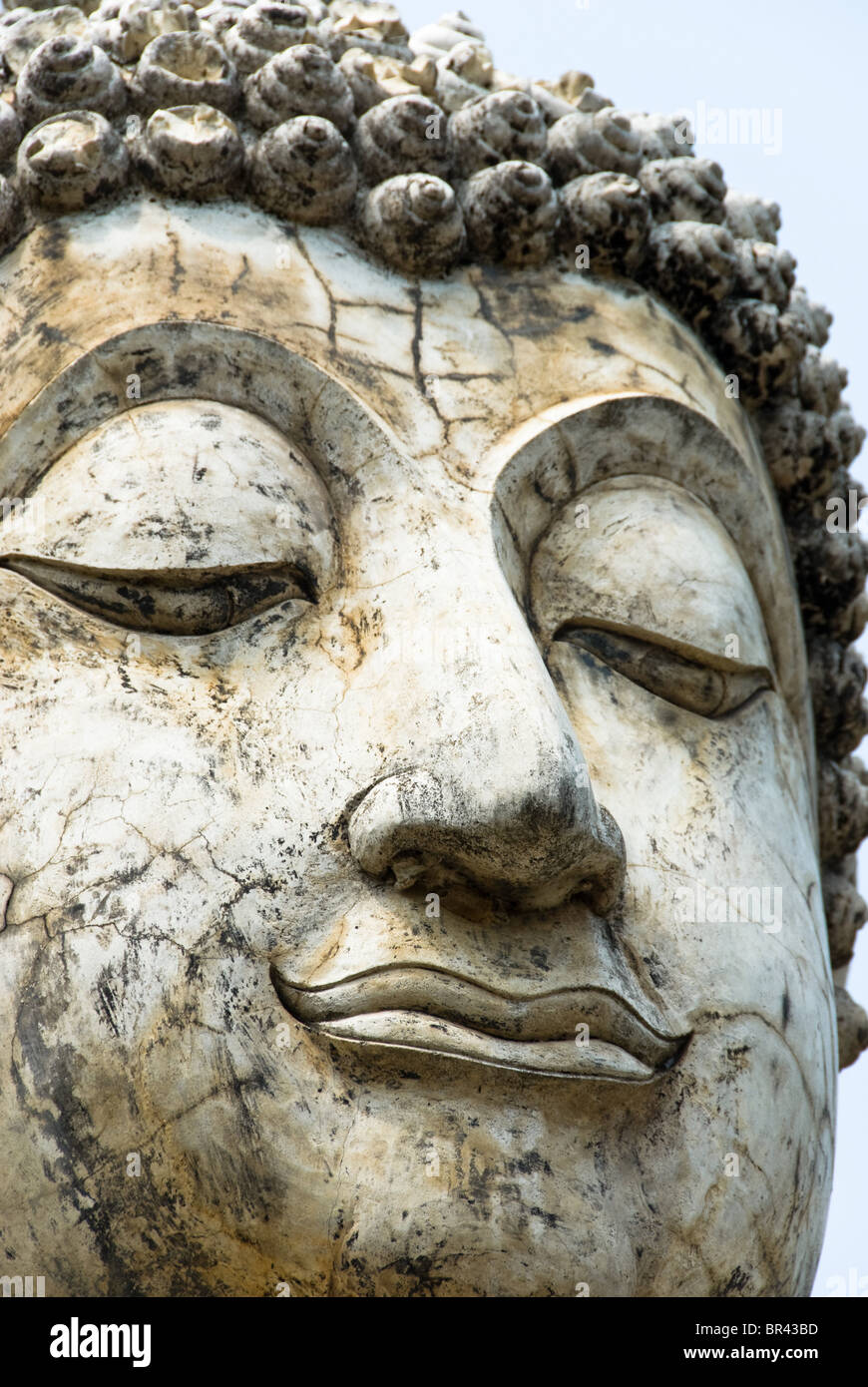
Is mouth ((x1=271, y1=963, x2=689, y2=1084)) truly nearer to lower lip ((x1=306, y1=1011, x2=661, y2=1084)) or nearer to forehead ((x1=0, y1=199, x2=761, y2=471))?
lower lip ((x1=306, y1=1011, x2=661, y2=1084))

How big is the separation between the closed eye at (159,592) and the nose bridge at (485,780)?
31cm

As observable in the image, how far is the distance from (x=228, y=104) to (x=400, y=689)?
1426mm

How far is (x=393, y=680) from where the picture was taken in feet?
9.91

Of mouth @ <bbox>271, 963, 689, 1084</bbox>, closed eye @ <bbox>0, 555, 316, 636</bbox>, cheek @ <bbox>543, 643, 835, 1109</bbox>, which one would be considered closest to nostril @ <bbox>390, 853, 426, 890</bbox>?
mouth @ <bbox>271, 963, 689, 1084</bbox>

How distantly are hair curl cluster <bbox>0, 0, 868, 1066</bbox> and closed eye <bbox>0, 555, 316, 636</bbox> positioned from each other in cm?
84

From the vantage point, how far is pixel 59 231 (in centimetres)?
347

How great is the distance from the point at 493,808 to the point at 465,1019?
0.34 m

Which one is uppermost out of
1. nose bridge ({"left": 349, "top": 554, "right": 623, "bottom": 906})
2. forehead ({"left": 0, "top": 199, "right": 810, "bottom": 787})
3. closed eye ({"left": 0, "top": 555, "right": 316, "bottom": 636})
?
forehead ({"left": 0, "top": 199, "right": 810, "bottom": 787})

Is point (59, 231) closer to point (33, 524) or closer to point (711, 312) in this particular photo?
point (33, 524)

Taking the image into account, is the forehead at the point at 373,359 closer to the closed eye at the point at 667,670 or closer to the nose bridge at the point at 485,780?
the closed eye at the point at 667,670

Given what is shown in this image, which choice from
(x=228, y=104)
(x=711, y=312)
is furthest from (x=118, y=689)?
(x=711, y=312)

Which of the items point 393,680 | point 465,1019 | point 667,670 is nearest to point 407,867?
point 465,1019

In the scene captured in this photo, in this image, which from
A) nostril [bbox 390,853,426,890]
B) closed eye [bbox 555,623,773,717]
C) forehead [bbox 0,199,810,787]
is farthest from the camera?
closed eye [bbox 555,623,773,717]

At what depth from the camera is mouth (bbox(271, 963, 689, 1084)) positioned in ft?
Answer: 8.86
